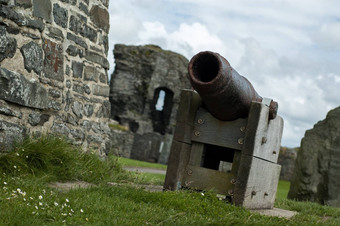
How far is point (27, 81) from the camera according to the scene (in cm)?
491

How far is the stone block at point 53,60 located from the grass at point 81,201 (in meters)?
0.82

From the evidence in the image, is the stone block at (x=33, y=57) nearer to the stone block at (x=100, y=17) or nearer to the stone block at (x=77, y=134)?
the stone block at (x=77, y=134)

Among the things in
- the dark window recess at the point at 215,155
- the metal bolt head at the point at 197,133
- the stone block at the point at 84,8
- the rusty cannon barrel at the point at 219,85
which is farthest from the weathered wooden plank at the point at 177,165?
the stone block at the point at 84,8

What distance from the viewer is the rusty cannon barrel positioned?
429cm

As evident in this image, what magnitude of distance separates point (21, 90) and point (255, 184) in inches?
101

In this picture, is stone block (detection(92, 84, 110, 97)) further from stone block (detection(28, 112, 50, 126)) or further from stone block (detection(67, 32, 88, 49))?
stone block (detection(28, 112, 50, 126))

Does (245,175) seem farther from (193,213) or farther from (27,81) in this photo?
(27,81)

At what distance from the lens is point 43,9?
5285mm

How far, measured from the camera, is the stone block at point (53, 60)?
17.7 feet

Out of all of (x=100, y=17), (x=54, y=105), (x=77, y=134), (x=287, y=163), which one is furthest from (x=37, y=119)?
(x=287, y=163)

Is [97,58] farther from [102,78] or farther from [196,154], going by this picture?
[196,154]

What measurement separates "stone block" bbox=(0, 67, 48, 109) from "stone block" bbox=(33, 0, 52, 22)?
2.50 feet

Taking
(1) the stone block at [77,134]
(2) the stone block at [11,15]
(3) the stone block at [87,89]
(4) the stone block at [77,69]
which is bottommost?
(1) the stone block at [77,134]

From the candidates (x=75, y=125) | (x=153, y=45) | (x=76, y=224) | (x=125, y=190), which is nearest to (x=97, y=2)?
(x=75, y=125)
